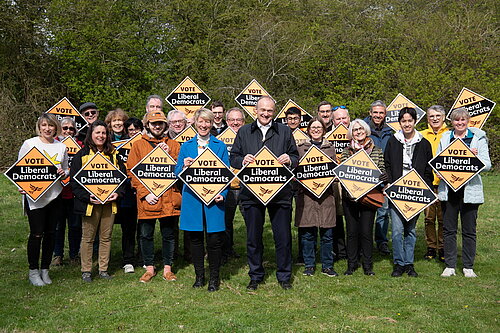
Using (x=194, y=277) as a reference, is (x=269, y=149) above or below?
above

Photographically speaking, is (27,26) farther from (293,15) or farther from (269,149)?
(269,149)

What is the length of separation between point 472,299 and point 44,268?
18.3ft

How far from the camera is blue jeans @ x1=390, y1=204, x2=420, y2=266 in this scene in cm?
721

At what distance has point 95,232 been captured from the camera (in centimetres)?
723

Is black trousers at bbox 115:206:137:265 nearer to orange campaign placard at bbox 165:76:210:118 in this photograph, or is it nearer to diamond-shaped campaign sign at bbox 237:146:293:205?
diamond-shaped campaign sign at bbox 237:146:293:205

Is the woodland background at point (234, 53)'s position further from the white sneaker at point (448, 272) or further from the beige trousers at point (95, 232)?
the beige trousers at point (95, 232)

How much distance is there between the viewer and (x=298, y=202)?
7344 mm

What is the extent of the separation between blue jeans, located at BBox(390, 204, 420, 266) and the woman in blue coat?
95.6 inches

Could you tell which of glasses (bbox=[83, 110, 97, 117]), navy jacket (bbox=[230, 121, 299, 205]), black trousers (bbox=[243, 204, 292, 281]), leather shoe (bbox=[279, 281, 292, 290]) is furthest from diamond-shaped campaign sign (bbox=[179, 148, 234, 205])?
glasses (bbox=[83, 110, 97, 117])

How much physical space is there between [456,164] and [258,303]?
331 centimetres

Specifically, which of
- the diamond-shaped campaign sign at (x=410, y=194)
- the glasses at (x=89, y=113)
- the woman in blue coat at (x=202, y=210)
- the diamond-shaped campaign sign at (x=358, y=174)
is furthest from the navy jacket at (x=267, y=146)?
the glasses at (x=89, y=113)

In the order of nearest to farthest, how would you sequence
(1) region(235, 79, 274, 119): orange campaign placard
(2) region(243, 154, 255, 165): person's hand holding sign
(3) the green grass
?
1. (3) the green grass
2. (2) region(243, 154, 255, 165): person's hand holding sign
3. (1) region(235, 79, 274, 119): orange campaign placard

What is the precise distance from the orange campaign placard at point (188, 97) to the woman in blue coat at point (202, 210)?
3.50 m

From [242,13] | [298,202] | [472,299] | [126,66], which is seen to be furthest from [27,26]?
[472,299]
